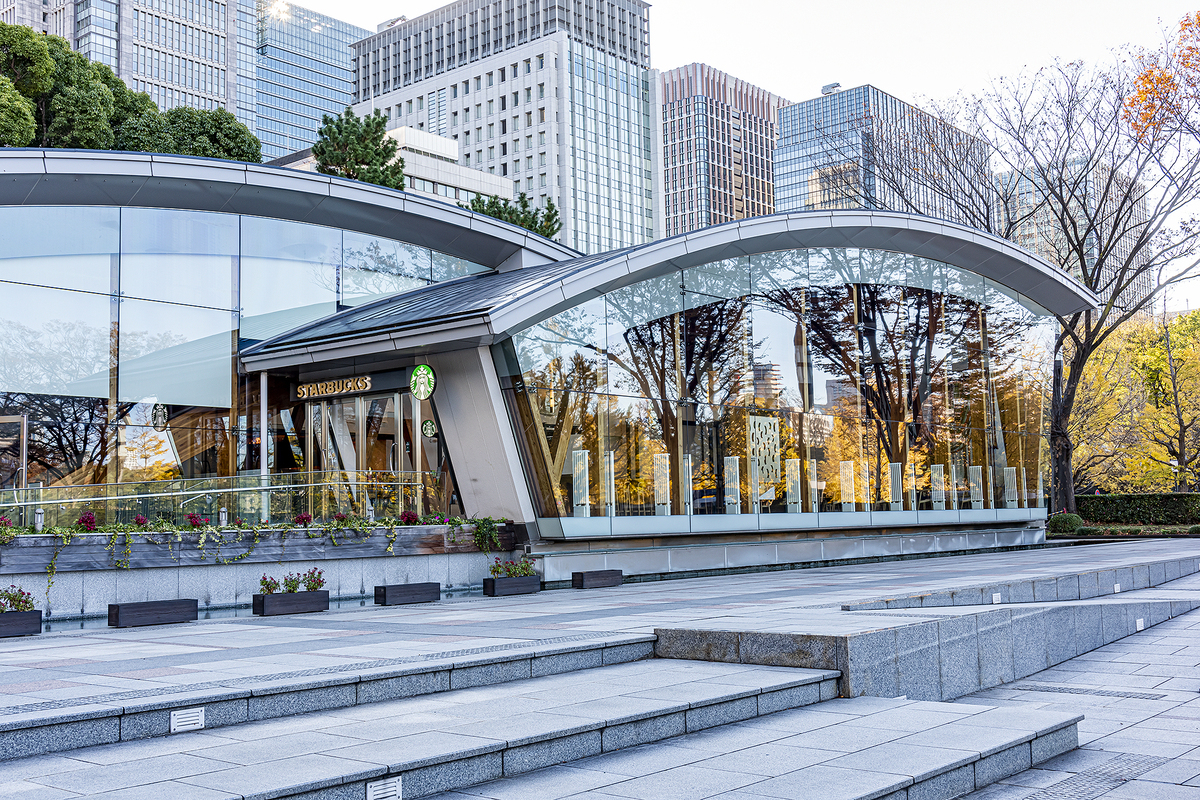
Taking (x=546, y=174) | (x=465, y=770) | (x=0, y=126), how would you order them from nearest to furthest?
(x=465, y=770), (x=0, y=126), (x=546, y=174)

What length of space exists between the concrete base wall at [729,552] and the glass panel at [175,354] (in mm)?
6959

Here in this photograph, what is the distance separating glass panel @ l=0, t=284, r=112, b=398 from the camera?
1708 cm

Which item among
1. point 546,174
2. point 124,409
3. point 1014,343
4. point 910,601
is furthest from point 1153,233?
point 546,174

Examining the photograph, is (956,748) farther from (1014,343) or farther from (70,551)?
(1014,343)

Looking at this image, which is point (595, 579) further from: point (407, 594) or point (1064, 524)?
point (1064, 524)

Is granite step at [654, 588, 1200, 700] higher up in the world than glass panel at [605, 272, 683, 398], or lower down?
lower down

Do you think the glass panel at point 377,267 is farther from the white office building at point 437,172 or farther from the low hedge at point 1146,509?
the white office building at point 437,172

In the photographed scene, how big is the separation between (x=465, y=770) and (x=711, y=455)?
51.0 ft

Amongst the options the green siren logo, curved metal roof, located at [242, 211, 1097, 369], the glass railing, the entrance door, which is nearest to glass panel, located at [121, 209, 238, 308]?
curved metal roof, located at [242, 211, 1097, 369]

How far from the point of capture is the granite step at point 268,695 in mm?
5566

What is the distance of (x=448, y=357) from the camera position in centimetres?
1770

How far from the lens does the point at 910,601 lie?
1084 cm

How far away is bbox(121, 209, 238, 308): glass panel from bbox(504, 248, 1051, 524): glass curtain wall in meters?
6.36

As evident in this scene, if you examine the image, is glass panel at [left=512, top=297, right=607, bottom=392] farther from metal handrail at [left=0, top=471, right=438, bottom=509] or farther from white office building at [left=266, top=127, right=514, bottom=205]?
white office building at [left=266, top=127, right=514, bottom=205]
